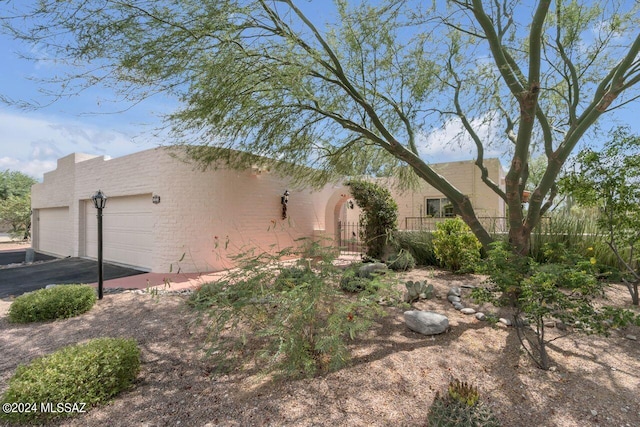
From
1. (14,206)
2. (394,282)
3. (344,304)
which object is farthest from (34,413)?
(14,206)

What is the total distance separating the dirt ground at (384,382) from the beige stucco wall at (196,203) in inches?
148

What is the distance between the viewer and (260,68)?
15.7ft

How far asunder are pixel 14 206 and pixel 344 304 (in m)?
28.0

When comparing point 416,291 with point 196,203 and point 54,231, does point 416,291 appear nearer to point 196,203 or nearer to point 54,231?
point 196,203

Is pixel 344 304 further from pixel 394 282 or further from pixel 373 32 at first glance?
pixel 373 32

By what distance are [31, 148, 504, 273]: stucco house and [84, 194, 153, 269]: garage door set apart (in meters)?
0.03

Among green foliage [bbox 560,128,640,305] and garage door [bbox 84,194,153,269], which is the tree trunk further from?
garage door [bbox 84,194,153,269]

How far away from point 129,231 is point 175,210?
2697 millimetres

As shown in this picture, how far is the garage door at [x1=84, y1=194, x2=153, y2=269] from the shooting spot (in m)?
9.40

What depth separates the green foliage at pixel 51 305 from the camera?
4953 mm

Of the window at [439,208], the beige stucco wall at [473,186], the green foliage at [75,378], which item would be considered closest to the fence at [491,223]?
the beige stucco wall at [473,186]

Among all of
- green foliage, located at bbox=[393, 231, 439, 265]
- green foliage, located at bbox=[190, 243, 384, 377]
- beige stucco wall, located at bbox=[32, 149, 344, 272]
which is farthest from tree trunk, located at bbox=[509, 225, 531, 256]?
beige stucco wall, located at bbox=[32, 149, 344, 272]

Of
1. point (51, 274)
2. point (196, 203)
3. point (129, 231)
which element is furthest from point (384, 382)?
point (51, 274)

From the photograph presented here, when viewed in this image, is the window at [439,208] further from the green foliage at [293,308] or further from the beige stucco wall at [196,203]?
the green foliage at [293,308]
